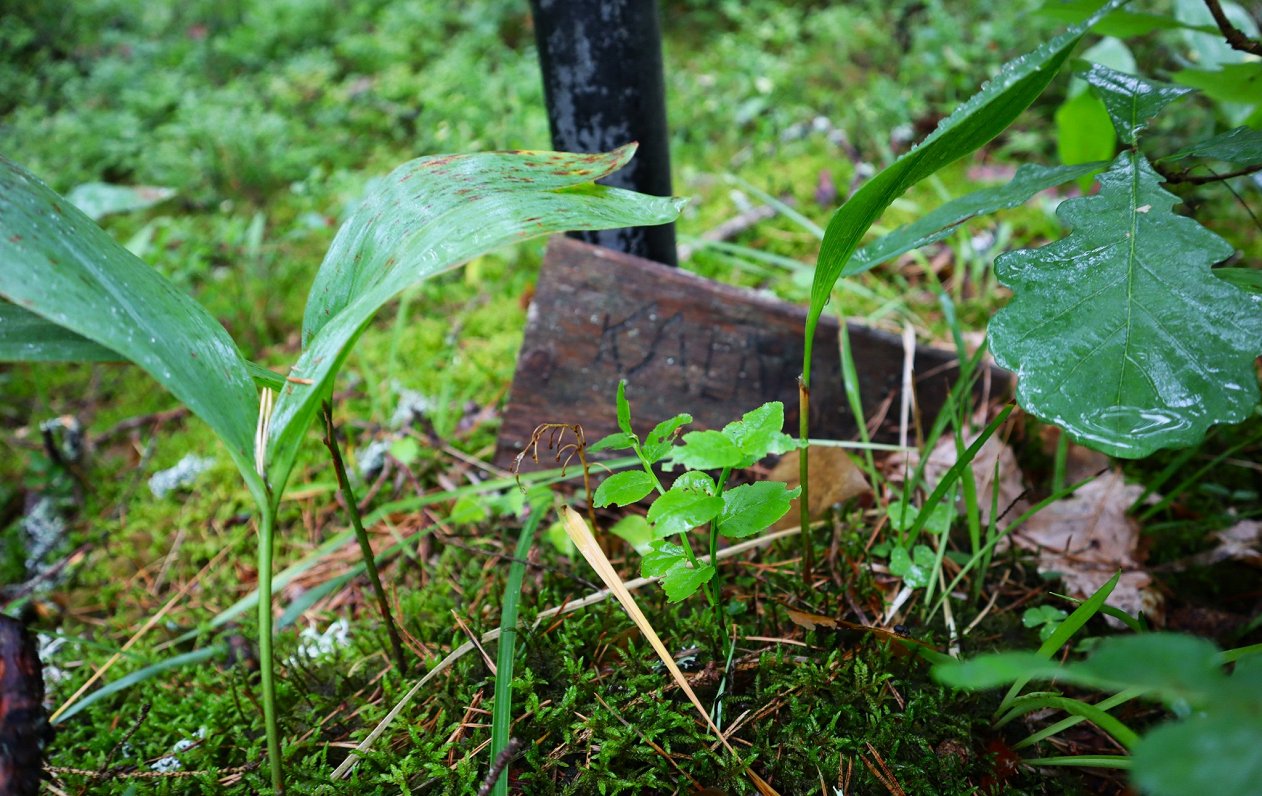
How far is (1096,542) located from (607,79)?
149 centimetres

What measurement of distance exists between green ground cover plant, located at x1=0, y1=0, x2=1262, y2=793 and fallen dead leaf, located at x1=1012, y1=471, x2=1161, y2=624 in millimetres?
85

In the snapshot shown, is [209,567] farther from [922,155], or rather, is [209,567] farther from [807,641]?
[922,155]

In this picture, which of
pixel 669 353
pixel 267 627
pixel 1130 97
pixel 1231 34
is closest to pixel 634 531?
pixel 669 353

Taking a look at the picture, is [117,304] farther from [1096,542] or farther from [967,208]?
[1096,542]

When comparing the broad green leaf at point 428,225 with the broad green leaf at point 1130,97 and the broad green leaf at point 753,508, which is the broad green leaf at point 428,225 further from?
the broad green leaf at point 1130,97

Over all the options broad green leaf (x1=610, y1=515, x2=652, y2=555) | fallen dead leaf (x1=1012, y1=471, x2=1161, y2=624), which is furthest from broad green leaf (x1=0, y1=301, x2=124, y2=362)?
fallen dead leaf (x1=1012, y1=471, x2=1161, y2=624)

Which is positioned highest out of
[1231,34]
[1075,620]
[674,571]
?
[1231,34]

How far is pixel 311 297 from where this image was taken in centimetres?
101

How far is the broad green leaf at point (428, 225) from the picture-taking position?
84 centimetres

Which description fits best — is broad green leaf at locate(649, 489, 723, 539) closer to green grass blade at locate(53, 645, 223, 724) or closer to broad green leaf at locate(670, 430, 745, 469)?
broad green leaf at locate(670, 430, 745, 469)

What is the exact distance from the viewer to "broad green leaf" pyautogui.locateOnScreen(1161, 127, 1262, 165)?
100 centimetres

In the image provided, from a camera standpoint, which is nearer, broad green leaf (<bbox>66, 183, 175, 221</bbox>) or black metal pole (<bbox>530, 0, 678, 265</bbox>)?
black metal pole (<bbox>530, 0, 678, 265</bbox>)

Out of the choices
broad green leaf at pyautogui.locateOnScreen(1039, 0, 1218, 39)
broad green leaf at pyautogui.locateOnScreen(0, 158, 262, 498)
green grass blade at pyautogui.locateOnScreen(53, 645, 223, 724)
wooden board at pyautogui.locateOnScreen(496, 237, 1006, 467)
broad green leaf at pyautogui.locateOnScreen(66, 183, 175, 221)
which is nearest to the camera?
broad green leaf at pyautogui.locateOnScreen(0, 158, 262, 498)

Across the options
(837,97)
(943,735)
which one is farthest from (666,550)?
(837,97)
